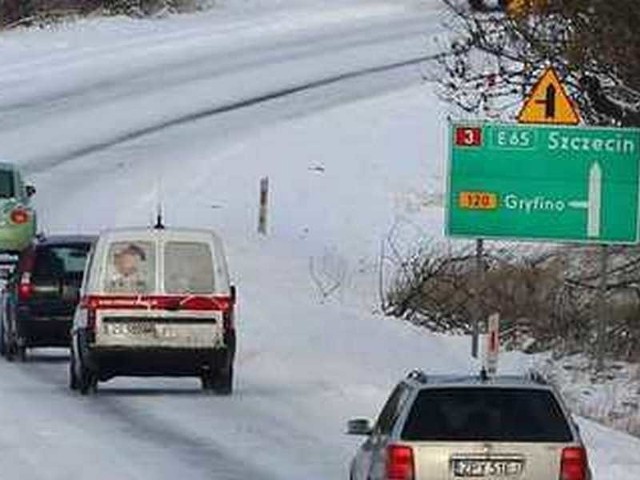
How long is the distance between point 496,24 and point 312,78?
2766 centimetres

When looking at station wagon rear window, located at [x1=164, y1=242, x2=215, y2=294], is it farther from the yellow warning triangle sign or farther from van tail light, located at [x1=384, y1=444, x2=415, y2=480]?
van tail light, located at [x1=384, y1=444, x2=415, y2=480]

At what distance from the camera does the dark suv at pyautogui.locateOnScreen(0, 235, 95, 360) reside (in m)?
29.4

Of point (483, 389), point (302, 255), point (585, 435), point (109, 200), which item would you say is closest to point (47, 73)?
point (109, 200)

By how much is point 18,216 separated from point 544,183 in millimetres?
14043

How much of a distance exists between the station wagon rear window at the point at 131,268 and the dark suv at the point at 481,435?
10845mm

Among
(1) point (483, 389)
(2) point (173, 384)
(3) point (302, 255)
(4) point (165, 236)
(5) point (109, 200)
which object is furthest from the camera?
(5) point (109, 200)

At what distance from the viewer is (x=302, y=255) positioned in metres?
39.7

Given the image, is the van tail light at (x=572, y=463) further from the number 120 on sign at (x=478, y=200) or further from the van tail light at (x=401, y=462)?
the number 120 on sign at (x=478, y=200)

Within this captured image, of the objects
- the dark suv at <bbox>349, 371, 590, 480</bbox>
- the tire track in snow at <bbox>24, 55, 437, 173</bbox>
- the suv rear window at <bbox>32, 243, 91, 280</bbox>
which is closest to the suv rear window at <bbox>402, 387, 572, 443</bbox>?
the dark suv at <bbox>349, 371, 590, 480</bbox>

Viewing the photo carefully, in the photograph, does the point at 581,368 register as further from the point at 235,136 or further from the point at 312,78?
the point at 312,78

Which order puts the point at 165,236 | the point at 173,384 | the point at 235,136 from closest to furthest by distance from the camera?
the point at 165,236
the point at 173,384
the point at 235,136

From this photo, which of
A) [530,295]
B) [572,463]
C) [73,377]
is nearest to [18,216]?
[530,295]

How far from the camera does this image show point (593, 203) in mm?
27156

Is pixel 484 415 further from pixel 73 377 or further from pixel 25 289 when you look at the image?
pixel 25 289
